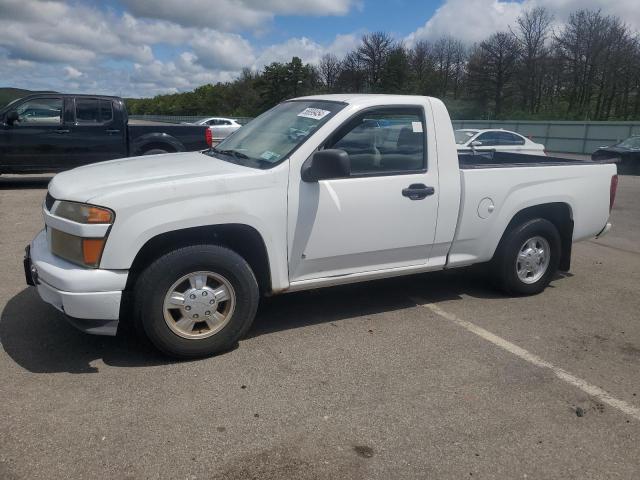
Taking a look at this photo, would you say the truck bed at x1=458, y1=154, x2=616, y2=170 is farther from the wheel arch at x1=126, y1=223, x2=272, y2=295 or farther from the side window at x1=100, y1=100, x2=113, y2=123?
the side window at x1=100, y1=100, x2=113, y2=123

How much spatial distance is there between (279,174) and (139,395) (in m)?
1.71

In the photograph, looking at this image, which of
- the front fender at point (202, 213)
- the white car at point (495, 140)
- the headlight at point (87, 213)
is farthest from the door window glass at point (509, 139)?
the headlight at point (87, 213)

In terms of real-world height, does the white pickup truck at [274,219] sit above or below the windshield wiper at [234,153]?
below

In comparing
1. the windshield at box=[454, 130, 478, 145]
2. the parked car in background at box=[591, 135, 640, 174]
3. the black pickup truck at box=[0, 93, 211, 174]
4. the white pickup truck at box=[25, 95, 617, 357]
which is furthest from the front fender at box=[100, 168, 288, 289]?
the parked car in background at box=[591, 135, 640, 174]

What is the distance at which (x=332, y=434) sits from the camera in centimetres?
310

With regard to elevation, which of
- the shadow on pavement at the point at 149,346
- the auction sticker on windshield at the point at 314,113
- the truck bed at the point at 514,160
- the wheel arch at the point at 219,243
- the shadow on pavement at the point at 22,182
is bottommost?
the shadow on pavement at the point at 22,182

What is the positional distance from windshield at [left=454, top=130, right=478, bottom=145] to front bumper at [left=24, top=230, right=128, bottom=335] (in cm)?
1484

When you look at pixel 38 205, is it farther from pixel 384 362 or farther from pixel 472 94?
pixel 472 94

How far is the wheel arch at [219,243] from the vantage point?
150 inches

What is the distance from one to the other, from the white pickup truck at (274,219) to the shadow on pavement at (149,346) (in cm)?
29

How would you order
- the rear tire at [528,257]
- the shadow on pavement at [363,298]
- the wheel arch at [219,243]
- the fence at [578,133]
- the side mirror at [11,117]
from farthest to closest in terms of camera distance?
the fence at [578,133]
the side mirror at [11,117]
the rear tire at [528,257]
the shadow on pavement at [363,298]
the wheel arch at [219,243]

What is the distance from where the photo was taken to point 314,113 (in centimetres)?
451

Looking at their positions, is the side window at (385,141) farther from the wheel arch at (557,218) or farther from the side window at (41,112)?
the side window at (41,112)

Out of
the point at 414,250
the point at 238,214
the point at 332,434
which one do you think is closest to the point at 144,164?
the point at 238,214
